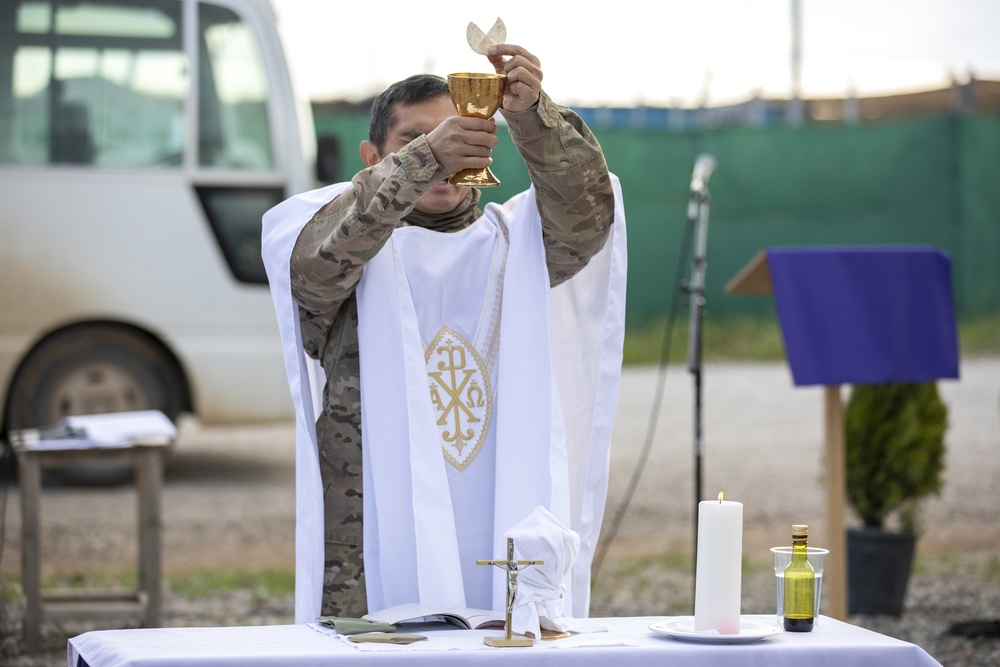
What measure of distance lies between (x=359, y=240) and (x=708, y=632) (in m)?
0.88

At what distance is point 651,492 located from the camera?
919 centimetres

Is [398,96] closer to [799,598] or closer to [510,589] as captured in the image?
[510,589]

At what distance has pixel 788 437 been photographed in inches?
465

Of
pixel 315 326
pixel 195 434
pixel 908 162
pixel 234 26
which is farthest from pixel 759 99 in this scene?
pixel 315 326

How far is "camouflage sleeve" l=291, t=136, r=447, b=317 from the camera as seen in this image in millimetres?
2141

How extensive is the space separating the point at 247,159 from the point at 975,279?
34.0ft

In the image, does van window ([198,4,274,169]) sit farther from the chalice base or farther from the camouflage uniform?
the chalice base

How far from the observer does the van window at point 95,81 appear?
850 cm

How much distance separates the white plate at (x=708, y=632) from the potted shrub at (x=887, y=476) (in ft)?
12.3

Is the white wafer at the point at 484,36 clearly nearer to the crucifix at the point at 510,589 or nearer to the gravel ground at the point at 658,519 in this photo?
the crucifix at the point at 510,589

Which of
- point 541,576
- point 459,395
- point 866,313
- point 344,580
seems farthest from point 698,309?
point 541,576

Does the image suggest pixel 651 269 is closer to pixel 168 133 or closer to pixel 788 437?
pixel 788 437

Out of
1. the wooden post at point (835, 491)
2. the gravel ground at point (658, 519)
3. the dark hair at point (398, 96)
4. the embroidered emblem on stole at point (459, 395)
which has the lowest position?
the gravel ground at point (658, 519)

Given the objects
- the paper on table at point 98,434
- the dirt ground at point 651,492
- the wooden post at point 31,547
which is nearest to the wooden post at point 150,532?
the paper on table at point 98,434
